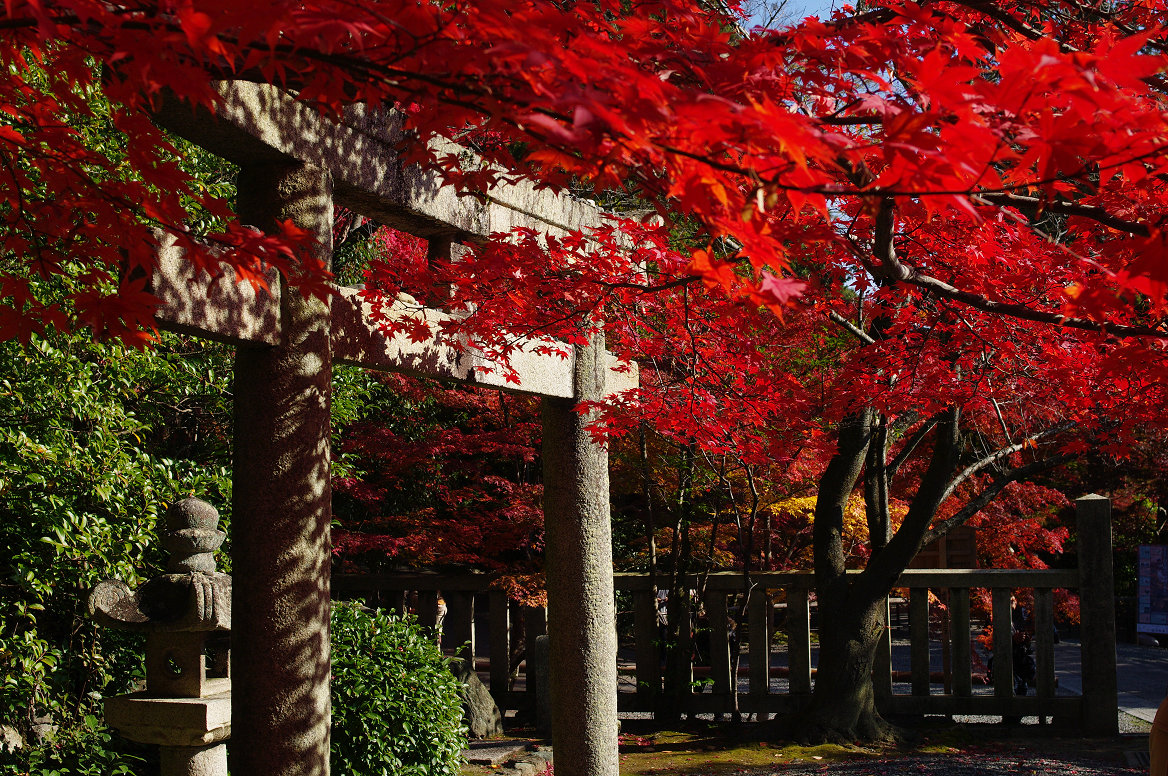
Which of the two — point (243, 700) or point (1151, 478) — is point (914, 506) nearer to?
point (243, 700)

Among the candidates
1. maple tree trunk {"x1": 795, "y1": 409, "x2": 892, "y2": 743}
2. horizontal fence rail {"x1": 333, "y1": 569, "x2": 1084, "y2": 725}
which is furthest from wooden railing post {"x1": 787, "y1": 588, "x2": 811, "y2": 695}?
maple tree trunk {"x1": 795, "y1": 409, "x2": 892, "y2": 743}

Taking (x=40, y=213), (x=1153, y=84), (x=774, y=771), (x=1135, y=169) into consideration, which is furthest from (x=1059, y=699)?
(x=40, y=213)

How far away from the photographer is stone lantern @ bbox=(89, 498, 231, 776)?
4.01 m

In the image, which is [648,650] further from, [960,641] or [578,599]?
[578,599]

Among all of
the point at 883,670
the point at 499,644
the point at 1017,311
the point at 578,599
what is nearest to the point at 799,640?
the point at 883,670

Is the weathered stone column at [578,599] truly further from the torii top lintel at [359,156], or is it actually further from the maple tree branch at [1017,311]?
the maple tree branch at [1017,311]

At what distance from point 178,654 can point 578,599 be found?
1967mm

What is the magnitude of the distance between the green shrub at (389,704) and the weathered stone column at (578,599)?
2.71 ft

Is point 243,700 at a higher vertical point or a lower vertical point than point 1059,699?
higher

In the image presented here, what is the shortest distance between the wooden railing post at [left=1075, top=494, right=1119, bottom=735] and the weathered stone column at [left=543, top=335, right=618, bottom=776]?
522cm

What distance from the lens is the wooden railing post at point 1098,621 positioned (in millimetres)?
8016

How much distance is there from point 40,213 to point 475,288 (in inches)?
69.8

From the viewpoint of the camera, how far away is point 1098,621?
8.07 m

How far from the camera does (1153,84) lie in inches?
129
